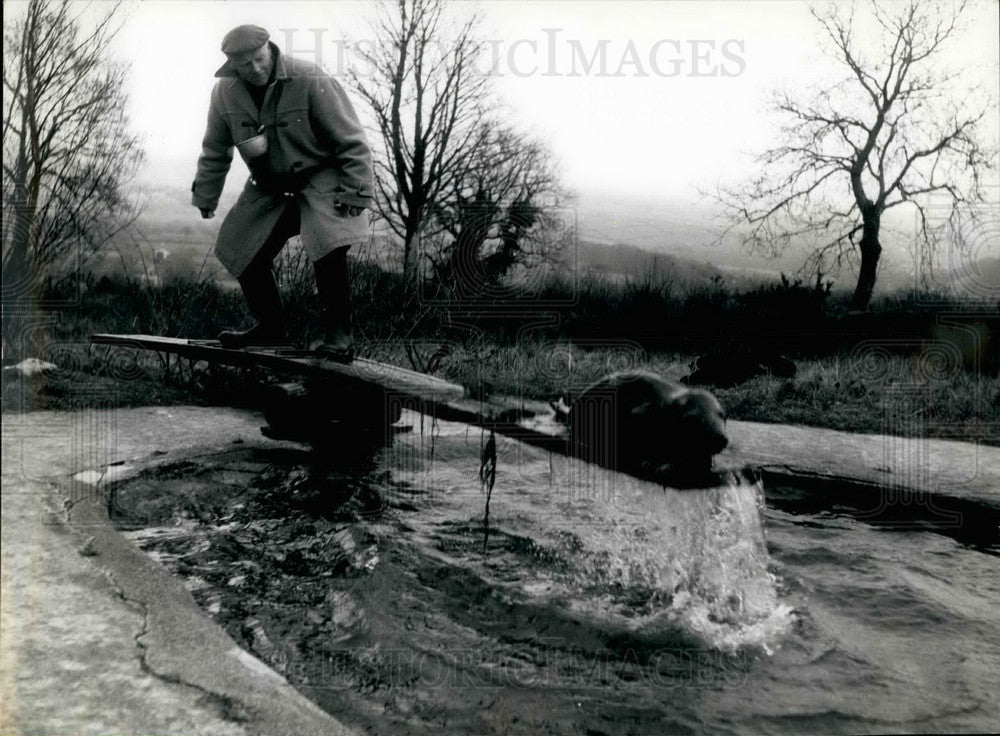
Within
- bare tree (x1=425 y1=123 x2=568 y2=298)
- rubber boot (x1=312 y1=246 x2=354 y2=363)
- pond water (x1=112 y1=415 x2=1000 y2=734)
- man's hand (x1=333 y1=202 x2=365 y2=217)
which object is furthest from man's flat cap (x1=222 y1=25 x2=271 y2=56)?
pond water (x1=112 y1=415 x2=1000 y2=734)

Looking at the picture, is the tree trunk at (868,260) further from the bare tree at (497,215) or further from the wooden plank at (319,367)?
the wooden plank at (319,367)

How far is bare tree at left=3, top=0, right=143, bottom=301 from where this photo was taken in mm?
2854

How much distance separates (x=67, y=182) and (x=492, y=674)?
112 inches

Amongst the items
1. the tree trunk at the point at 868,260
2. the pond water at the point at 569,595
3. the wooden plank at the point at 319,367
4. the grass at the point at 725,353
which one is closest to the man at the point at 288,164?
the wooden plank at the point at 319,367

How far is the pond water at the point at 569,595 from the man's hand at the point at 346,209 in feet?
3.30

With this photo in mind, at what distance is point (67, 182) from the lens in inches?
141

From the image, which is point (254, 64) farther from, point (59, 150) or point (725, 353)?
point (725, 353)

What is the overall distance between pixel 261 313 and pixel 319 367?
0.56 metres

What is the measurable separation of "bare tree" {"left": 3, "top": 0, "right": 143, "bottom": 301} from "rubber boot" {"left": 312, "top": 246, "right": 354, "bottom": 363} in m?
1.17

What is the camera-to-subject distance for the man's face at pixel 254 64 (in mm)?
2695

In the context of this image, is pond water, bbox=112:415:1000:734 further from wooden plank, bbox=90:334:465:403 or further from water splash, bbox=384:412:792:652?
wooden plank, bbox=90:334:465:403

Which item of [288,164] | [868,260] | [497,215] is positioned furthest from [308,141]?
[868,260]

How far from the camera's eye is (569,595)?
98.4 inches

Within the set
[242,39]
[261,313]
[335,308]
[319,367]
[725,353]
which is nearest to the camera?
[242,39]
